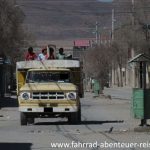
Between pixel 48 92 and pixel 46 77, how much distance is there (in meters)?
1.45

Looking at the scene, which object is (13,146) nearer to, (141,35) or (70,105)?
(70,105)

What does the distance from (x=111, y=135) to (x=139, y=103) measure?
7.84ft

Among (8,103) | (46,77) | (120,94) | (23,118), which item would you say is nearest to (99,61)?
(120,94)

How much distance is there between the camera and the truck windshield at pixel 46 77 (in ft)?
96.6

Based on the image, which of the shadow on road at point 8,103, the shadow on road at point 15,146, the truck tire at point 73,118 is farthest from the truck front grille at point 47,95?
the shadow on road at point 8,103

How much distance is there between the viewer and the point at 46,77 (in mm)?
29516

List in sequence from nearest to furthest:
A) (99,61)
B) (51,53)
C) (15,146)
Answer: (15,146)
(51,53)
(99,61)

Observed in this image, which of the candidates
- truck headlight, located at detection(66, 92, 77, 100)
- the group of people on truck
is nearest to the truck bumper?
truck headlight, located at detection(66, 92, 77, 100)

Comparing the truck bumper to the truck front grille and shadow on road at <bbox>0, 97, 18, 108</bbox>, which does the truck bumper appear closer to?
the truck front grille

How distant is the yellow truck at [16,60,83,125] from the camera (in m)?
28.1

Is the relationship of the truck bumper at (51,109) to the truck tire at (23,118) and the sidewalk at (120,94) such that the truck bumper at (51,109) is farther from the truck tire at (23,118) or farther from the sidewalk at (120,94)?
the sidewalk at (120,94)

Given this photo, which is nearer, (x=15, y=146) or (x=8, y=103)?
(x=15, y=146)

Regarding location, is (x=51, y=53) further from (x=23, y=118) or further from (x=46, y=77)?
(x=23, y=118)

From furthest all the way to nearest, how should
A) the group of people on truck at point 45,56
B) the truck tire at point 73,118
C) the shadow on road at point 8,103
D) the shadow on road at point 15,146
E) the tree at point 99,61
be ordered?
the tree at point 99,61
the shadow on road at point 8,103
the group of people on truck at point 45,56
the truck tire at point 73,118
the shadow on road at point 15,146
